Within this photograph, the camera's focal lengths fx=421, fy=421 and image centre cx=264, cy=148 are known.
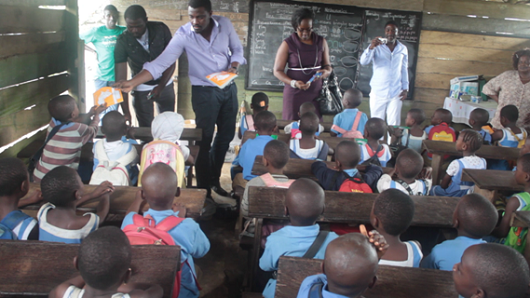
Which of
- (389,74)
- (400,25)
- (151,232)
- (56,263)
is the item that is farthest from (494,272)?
(400,25)

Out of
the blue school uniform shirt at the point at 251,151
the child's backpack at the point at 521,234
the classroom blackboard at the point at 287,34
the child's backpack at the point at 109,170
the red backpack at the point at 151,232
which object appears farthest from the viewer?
the classroom blackboard at the point at 287,34

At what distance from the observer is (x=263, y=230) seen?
240 cm

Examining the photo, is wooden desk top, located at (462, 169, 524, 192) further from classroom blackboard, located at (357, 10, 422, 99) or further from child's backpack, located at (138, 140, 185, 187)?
classroom blackboard, located at (357, 10, 422, 99)


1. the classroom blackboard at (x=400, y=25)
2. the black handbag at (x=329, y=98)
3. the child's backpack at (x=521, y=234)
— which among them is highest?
the classroom blackboard at (x=400, y=25)

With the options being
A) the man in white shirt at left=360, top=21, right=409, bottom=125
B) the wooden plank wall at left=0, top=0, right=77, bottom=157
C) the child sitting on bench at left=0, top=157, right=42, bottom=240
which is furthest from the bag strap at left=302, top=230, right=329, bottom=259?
the man in white shirt at left=360, top=21, right=409, bottom=125

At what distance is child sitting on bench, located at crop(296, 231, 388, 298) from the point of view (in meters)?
1.30

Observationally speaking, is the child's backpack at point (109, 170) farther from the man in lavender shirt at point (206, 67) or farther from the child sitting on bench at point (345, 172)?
the child sitting on bench at point (345, 172)

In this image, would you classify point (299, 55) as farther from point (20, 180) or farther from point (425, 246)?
point (20, 180)

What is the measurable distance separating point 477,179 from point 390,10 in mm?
4573

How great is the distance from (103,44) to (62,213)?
4098mm

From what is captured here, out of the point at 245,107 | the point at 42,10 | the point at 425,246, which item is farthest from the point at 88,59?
the point at 425,246

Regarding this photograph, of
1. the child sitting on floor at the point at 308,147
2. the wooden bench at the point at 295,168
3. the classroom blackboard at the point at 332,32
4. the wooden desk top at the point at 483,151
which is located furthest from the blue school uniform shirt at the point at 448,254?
the classroom blackboard at the point at 332,32

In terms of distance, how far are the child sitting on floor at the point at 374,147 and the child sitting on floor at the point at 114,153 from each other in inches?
69.4

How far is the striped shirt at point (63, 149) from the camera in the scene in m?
2.95
